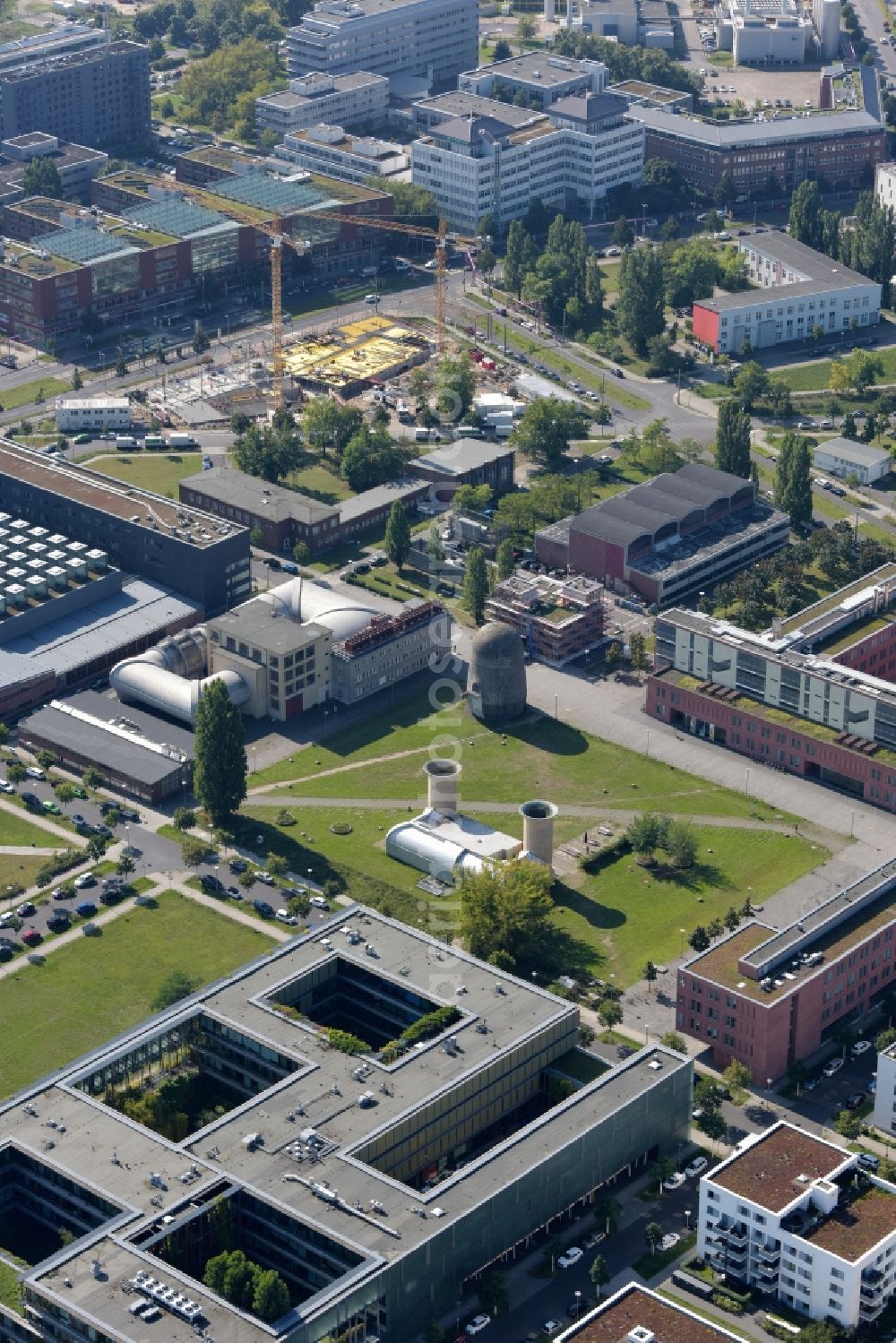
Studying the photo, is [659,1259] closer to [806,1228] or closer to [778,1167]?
[778,1167]

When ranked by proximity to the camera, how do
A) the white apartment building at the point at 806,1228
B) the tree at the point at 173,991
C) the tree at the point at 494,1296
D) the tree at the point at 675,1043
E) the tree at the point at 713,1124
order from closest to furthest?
1. the white apartment building at the point at 806,1228
2. the tree at the point at 494,1296
3. the tree at the point at 713,1124
4. the tree at the point at 675,1043
5. the tree at the point at 173,991

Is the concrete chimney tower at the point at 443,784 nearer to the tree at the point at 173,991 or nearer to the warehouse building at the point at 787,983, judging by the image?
the tree at the point at 173,991

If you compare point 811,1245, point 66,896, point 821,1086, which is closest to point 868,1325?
point 811,1245

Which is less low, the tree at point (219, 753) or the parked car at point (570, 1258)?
the tree at point (219, 753)

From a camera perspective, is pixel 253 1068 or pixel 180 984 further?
pixel 180 984

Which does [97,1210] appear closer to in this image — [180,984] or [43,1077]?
[43,1077]

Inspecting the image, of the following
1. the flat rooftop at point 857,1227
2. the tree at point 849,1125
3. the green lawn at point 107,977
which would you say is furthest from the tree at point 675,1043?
the green lawn at point 107,977

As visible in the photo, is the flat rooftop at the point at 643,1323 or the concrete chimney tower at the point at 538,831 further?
the concrete chimney tower at the point at 538,831
